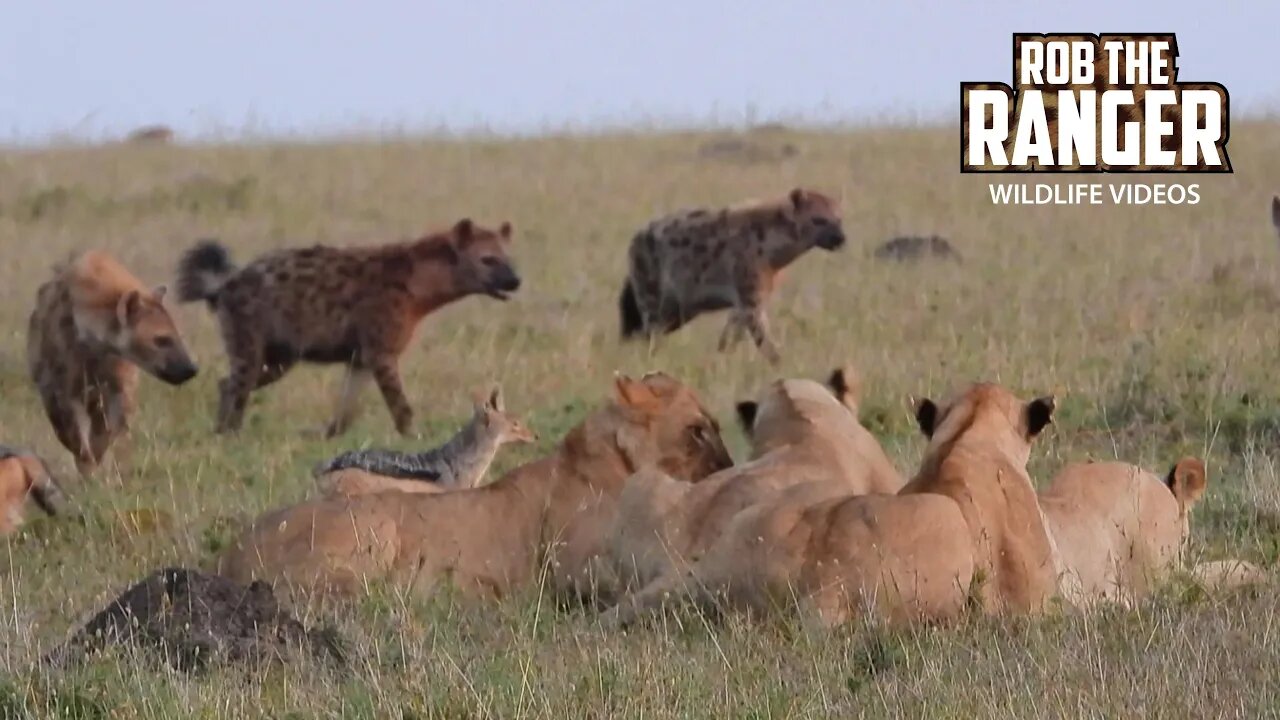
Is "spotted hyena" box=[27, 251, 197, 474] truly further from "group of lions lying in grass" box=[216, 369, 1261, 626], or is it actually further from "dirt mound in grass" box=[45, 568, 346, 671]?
"dirt mound in grass" box=[45, 568, 346, 671]

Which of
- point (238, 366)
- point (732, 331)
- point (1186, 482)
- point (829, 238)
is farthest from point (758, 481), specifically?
point (829, 238)

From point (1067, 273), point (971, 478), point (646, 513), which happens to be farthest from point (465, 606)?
point (1067, 273)

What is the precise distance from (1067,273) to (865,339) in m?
3.16

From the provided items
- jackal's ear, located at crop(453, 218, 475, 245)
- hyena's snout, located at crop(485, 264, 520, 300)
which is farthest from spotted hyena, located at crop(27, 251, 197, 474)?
hyena's snout, located at crop(485, 264, 520, 300)

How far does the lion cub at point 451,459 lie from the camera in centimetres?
905

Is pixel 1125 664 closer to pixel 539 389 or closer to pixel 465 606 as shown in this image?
A: pixel 465 606

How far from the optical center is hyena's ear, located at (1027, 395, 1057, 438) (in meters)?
6.12

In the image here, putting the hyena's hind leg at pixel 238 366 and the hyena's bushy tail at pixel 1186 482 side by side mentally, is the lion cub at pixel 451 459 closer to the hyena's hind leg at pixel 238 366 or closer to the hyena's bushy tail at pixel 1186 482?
the hyena's hind leg at pixel 238 366

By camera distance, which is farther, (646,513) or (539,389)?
(539,389)

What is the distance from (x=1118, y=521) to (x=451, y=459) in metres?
3.89

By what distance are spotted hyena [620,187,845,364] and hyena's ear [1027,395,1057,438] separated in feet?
29.9

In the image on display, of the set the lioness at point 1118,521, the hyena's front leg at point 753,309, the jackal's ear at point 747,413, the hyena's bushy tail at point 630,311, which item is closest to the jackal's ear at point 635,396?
the jackal's ear at point 747,413

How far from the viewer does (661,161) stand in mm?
23547

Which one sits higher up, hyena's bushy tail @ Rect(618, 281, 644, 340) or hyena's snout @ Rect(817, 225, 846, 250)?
hyena's snout @ Rect(817, 225, 846, 250)
